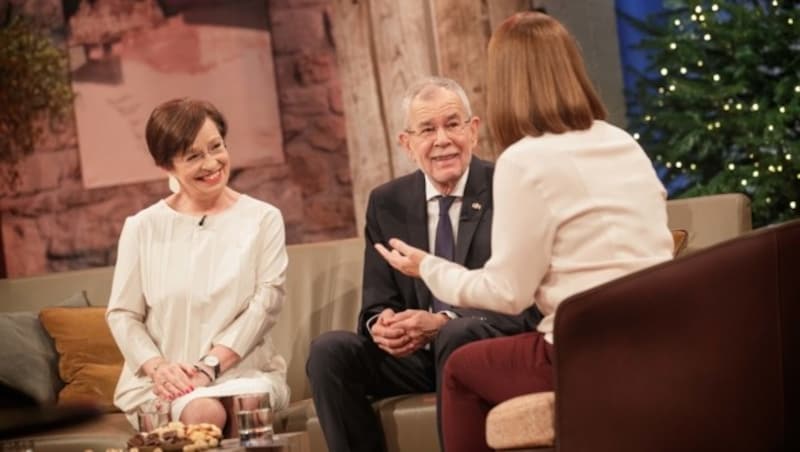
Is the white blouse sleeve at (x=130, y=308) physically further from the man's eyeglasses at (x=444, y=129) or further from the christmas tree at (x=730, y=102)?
→ the christmas tree at (x=730, y=102)

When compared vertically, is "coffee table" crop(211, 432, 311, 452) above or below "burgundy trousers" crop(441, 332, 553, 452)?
below

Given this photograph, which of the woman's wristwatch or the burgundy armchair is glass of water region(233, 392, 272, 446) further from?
the woman's wristwatch

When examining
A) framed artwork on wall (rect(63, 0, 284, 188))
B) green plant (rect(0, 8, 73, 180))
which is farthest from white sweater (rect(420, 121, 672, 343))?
green plant (rect(0, 8, 73, 180))

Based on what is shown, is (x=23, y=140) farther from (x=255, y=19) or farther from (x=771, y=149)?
(x=771, y=149)

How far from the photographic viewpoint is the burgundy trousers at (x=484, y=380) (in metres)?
2.82

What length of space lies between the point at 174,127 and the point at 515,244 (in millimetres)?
1769

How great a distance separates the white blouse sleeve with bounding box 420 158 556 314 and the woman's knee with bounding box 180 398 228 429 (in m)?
1.20

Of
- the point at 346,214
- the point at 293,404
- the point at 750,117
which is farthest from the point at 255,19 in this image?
the point at 293,404

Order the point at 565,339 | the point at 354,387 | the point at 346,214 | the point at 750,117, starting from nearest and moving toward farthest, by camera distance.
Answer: the point at 565,339 → the point at 354,387 → the point at 750,117 → the point at 346,214

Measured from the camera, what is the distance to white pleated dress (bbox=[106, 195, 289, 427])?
412 cm

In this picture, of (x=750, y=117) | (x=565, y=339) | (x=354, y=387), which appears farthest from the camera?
(x=750, y=117)

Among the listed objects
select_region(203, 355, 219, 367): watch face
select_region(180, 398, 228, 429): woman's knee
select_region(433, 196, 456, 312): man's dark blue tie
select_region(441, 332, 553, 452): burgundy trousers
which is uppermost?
select_region(433, 196, 456, 312): man's dark blue tie

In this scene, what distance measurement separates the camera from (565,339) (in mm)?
2568

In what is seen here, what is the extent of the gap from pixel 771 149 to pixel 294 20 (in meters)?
2.80
